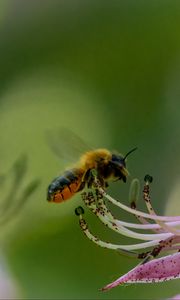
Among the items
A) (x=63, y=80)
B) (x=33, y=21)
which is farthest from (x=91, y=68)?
(x=33, y=21)

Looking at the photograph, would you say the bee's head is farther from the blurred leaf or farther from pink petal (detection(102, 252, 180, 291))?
pink petal (detection(102, 252, 180, 291))

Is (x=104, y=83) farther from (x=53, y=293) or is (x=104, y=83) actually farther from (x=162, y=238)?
(x=162, y=238)

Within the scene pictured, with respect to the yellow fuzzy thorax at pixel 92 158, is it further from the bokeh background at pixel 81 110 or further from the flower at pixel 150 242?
the bokeh background at pixel 81 110

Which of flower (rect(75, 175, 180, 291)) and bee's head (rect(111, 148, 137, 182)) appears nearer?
flower (rect(75, 175, 180, 291))

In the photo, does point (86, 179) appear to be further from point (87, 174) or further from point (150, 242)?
point (150, 242)

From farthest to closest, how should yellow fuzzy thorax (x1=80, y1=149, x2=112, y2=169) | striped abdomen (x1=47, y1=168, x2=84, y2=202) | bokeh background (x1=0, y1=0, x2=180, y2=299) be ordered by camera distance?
bokeh background (x1=0, y1=0, x2=180, y2=299) < yellow fuzzy thorax (x1=80, y1=149, x2=112, y2=169) < striped abdomen (x1=47, y1=168, x2=84, y2=202)

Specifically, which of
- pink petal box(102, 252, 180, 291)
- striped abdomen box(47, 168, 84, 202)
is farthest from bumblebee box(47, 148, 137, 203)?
pink petal box(102, 252, 180, 291)
